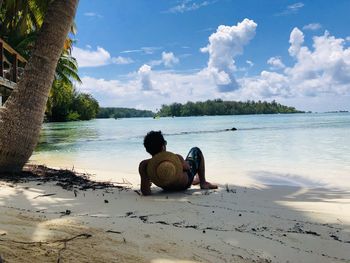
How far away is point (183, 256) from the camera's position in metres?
2.82

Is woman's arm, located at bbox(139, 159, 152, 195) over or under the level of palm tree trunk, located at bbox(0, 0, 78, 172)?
under

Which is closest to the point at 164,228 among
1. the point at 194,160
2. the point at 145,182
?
the point at 145,182

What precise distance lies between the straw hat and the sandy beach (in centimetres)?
29

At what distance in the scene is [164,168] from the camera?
5.35 meters

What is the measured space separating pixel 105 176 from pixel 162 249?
19.6ft

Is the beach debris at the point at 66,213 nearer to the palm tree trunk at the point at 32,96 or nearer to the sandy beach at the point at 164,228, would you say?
the sandy beach at the point at 164,228

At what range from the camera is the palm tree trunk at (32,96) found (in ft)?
20.4

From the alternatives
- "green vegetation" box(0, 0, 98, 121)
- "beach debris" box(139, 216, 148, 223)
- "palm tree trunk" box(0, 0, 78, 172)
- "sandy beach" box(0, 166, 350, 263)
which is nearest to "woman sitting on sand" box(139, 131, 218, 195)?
"sandy beach" box(0, 166, 350, 263)

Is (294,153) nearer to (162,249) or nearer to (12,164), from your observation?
(12,164)

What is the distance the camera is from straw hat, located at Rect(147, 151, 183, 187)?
534 centimetres

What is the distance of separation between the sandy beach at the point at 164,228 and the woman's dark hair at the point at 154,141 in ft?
2.14

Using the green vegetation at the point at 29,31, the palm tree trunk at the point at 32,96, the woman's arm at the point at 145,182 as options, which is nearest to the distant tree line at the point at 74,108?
the green vegetation at the point at 29,31

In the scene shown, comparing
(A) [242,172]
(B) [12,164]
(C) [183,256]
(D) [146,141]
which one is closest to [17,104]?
(B) [12,164]

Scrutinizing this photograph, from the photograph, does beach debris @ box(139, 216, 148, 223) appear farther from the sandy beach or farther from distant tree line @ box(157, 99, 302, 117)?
distant tree line @ box(157, 99, 302, 117)
